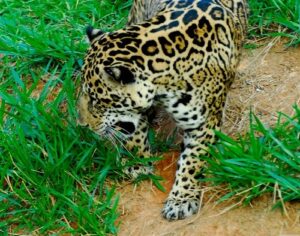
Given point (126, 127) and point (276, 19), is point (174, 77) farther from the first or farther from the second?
point (276, 19)

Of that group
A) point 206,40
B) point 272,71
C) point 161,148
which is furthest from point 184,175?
point 272,71

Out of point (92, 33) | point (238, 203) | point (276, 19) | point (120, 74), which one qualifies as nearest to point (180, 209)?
point (238, 203)

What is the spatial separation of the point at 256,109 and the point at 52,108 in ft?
5.59

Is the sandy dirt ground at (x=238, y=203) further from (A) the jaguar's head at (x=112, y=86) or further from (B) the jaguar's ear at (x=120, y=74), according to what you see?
(B) the jaguar's ear at (x=120, y=74)

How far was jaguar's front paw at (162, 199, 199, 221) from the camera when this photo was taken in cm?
522

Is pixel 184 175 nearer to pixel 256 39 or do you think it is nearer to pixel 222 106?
pixel 222 106

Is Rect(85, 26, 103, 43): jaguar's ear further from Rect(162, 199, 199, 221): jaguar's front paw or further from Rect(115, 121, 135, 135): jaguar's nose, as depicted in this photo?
Rect(162, 199, 199, 221): jaguar's front paw

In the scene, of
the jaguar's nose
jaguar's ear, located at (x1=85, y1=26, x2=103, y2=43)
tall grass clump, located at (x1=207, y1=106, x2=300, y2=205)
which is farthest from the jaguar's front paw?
jaguar's ear, located at (x1=85, y1=26, x2=103, y2=43)

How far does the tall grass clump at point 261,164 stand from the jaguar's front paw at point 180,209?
0.78ft

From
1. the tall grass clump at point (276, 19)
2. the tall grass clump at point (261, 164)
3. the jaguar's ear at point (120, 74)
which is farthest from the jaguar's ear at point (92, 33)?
the tall grass clump at point (276, 19)

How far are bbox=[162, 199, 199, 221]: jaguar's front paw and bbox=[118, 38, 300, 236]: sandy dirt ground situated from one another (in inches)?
1.7

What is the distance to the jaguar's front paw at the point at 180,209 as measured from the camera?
5219mm

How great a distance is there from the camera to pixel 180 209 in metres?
5.23

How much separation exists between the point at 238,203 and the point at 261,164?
330 mm
